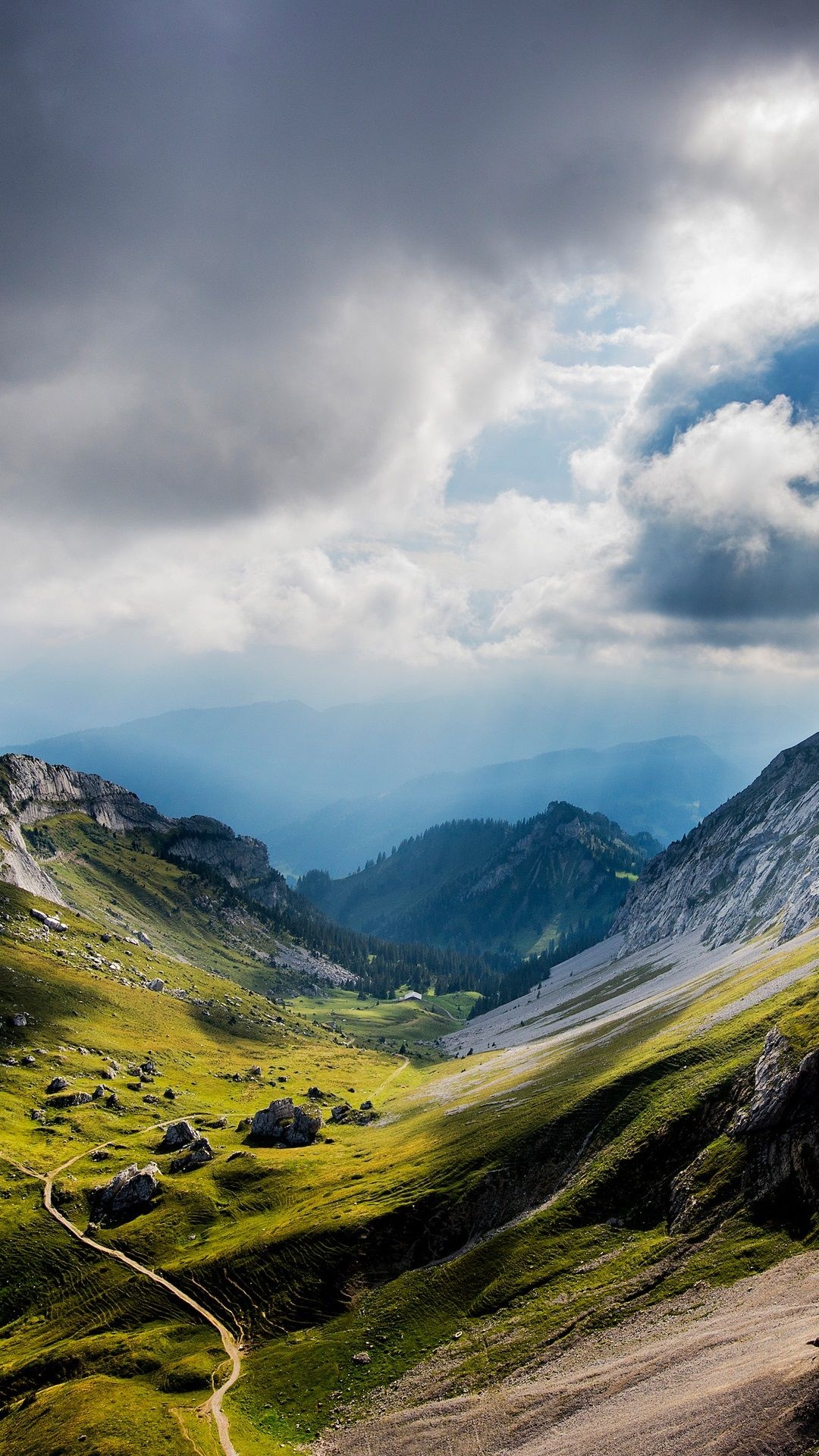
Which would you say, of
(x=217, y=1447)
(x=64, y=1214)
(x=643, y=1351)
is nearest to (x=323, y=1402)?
(x=217, y=1447)

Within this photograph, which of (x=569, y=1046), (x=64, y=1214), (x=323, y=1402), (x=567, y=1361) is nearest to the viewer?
(x=567, y=1361)

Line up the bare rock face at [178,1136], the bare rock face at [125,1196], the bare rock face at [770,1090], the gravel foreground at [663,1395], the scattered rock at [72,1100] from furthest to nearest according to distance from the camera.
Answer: the scattered rock at [72,1100]
the bare rock face at [178,1136]
the bare rock face at [125,1196]
the bare rock face at [770,1090]
the gravel foreground at [663,1395]

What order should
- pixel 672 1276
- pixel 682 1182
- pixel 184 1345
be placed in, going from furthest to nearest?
pixel 184 1345 < pixel 682 1182 < pixel 672 1276

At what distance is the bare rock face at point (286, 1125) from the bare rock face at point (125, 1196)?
1179 inches

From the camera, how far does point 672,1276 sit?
181 feet

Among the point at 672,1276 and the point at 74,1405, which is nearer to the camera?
the point at 672,1276

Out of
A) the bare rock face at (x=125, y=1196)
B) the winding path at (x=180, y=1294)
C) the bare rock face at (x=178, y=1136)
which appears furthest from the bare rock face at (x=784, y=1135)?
the bare rock face at (x=178, y=1136)

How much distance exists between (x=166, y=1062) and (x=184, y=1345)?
110 metres

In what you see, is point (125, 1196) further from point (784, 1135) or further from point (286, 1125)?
point (784, 1135)

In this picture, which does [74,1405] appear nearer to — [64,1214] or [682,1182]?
[64,1214]

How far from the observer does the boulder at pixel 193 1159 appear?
4163 inches

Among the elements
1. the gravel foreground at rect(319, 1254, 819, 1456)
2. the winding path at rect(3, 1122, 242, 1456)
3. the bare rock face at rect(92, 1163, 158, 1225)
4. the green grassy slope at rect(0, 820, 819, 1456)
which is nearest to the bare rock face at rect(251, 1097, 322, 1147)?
the green grassy slope at rect(0, 820, 819, 1456)

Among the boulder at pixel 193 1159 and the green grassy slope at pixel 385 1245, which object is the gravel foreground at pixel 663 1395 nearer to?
the green grassy slope at pixel 385 1245

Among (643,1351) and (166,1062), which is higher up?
(643,1351)
